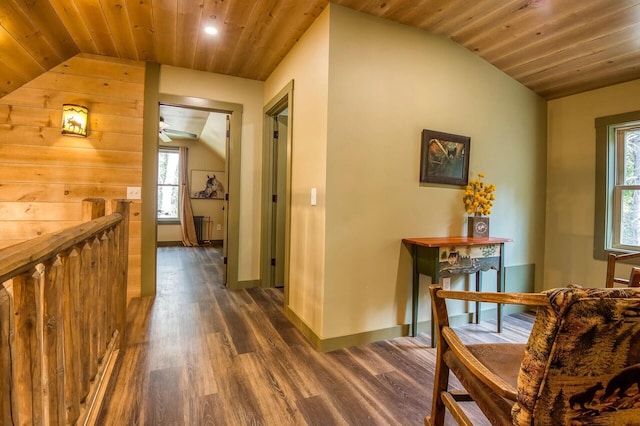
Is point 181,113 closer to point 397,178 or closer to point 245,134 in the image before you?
point 245,134

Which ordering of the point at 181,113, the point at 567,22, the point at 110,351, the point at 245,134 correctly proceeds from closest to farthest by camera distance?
the point at 110,351
the point at 567,22
the point at 245,134
the point at 181,113

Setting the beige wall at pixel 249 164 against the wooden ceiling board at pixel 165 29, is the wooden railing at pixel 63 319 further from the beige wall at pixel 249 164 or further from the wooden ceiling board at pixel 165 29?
the beige wall at pixel 249 164

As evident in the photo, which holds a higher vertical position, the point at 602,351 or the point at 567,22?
the point at 567,22

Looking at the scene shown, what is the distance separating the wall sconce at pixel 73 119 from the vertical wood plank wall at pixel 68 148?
0.35ft

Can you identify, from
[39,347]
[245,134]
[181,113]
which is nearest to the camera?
[39,347]

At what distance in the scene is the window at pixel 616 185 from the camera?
3.01 metres

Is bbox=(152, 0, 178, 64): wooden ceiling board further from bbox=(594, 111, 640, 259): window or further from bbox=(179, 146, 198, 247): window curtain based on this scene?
bbox=(179, 146, 198, 247): window curtain

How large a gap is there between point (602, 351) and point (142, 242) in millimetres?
3676

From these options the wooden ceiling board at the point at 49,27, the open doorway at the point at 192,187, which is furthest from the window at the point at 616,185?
the open doorway at the point at 192,187

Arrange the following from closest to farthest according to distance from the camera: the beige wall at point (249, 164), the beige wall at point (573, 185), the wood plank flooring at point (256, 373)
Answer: the wood plank flooring at point (256, 373)
the beige wall at point (573, 185)
the beige wall at point (249, 164)

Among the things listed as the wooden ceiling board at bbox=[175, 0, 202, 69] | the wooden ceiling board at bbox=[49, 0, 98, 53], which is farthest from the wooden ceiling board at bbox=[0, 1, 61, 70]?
the wooden ceiling board at bbox=[175, 0, 202, 69]

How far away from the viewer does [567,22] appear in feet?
7.59

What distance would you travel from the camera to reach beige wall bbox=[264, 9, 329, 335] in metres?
2.33

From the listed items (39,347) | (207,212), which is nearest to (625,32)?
(39,347)
